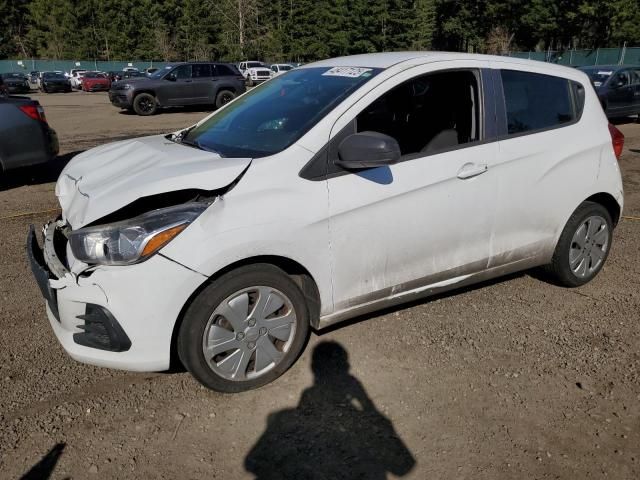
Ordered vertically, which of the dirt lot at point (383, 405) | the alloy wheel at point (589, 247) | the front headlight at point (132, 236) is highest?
the front headlight at point (132, 236)

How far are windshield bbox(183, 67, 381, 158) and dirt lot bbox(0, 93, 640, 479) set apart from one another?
1.31m

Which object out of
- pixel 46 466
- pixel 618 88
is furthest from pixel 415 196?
pixel 618 88

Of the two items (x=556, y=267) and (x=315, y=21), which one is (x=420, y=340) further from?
(x=315, y=21)

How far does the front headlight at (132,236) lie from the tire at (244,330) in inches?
12.9

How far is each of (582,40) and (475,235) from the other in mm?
62665

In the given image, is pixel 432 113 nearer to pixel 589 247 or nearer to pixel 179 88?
pixel 589 247

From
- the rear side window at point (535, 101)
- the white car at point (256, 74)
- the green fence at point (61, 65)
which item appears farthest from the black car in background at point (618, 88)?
the green fence at point (61, 65)

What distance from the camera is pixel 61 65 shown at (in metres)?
61.0

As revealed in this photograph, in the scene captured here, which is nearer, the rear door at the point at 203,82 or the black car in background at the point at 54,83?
the rear door at the point at 203,82

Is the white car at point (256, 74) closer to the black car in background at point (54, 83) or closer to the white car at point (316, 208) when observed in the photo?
the black car in background at point (54, 83)

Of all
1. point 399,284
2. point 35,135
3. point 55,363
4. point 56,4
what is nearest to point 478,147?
point 399,284

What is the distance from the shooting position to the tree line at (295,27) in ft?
193

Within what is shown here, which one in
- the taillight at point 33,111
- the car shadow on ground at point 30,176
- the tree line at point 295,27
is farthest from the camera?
the tree line at point 295,27

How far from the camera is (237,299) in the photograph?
107 inches
